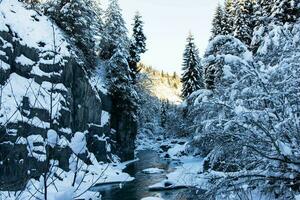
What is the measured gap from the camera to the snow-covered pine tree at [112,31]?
48031 millimetres

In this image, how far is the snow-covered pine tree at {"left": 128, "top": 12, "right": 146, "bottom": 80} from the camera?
49.3 metres

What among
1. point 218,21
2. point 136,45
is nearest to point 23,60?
point 136,45

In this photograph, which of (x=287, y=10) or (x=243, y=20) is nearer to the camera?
(x=287, y=10)

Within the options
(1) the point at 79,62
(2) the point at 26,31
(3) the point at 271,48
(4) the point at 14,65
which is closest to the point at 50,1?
(1) the point at 79,62

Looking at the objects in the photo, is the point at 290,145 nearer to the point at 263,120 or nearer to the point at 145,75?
the point at 263,120

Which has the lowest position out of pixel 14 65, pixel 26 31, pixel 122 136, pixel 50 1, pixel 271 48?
pixel 122 136

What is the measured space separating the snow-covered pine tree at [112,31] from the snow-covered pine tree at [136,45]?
33.3 inches

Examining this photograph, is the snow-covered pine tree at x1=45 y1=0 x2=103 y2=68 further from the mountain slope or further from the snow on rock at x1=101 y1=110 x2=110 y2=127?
the mountain slope

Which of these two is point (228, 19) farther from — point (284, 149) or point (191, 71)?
point (284, 149)

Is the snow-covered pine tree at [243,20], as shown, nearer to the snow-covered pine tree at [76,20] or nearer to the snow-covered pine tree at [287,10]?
the snow-covered pine tree at [76,20]

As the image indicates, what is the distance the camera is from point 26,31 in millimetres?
31641

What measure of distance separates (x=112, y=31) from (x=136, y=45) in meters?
3.47

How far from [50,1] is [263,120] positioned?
3977cm

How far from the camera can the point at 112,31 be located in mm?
48031
